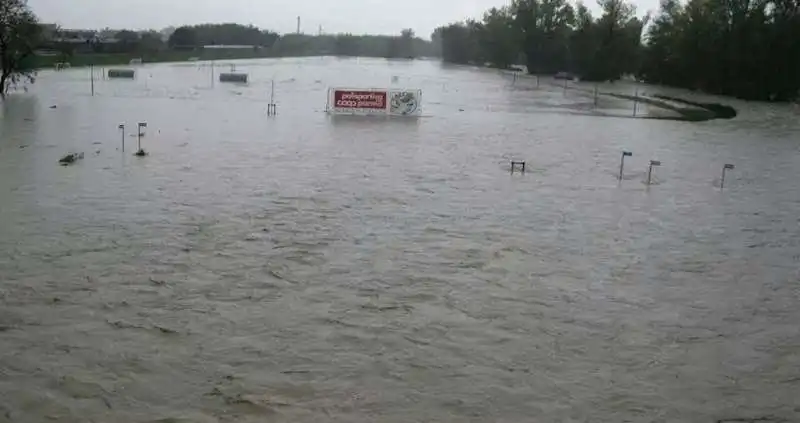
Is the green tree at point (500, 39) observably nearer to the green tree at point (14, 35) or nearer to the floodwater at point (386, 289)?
the green tree at point (14, 35)

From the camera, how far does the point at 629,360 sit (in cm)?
873

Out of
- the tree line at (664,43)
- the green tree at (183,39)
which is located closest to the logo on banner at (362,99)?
the tree line at (664,43)

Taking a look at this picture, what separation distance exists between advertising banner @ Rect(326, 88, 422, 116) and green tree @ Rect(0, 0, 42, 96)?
18401 mm

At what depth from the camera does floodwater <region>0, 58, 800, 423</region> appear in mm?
7664

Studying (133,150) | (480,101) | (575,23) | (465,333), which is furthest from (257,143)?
(575,23)

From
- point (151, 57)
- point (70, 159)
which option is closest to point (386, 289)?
point (70, 159)

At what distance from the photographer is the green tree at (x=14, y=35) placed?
42.0 m

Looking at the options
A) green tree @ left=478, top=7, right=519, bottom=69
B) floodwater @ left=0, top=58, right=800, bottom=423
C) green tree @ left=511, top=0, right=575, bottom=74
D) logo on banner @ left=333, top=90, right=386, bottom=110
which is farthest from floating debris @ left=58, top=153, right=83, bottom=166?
green tree @ left=478, top=7, right=519, bottom=69

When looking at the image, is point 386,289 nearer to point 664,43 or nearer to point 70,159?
point 70,159

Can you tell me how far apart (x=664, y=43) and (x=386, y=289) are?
87.6 metres

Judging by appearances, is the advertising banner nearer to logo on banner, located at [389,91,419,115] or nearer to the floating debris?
logo on banner, located at [389,91,419,115]

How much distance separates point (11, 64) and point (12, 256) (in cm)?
3691

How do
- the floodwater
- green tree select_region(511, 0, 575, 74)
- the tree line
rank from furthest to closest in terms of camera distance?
green tree select_region(511, 0, 575, 74)
the tree line
the floodwater

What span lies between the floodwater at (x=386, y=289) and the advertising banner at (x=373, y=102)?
1303 centimetres
